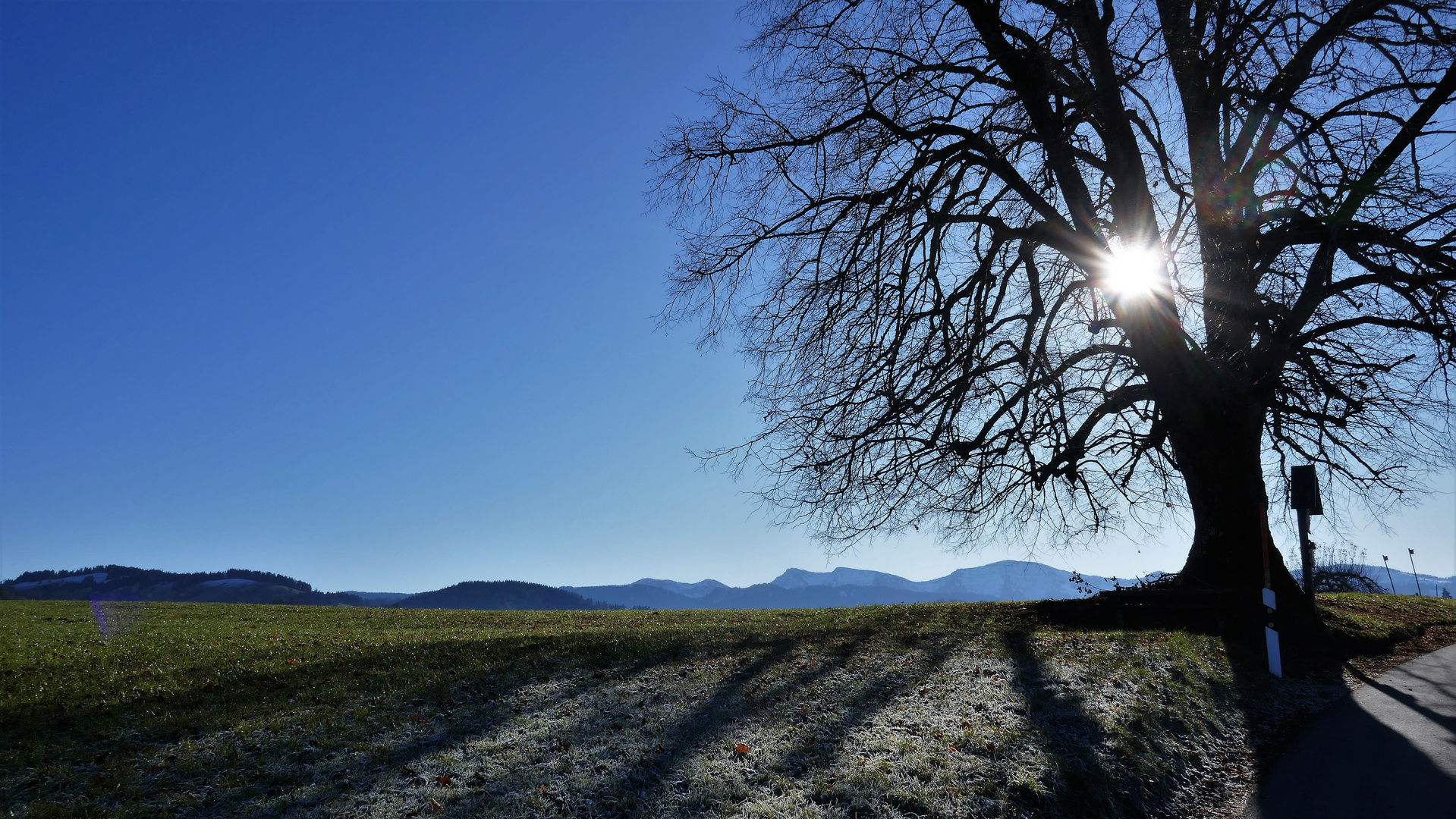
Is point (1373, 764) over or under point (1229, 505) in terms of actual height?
under

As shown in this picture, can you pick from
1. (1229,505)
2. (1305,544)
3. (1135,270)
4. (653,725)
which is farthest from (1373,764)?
(1305,544)

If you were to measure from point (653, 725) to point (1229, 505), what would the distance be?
40.3 ft

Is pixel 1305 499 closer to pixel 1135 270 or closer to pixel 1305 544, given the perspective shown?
pixel 1305 544

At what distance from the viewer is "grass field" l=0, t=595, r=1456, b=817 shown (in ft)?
18.4

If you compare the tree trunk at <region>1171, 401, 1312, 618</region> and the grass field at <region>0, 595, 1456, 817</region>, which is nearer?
the grass field at <region>0, 595, 1456, 817</region>

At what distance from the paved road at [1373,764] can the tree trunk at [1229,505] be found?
148 inches

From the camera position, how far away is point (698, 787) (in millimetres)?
5695

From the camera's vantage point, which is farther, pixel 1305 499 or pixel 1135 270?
pixel 1305 499

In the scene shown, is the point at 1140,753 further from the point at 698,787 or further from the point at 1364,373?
the point at 1364,373

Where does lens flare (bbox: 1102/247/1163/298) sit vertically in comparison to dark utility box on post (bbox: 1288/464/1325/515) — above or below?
above

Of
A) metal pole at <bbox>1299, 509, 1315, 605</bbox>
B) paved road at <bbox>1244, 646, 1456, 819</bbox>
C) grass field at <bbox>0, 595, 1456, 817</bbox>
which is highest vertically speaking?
metal pole at <bbox>1299, 509, 1315, 605</bbox>

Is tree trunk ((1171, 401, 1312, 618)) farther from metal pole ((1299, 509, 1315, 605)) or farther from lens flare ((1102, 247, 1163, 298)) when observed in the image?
lens flare ((1102, 247, 1163, 298))

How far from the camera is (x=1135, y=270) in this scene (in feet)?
44.2

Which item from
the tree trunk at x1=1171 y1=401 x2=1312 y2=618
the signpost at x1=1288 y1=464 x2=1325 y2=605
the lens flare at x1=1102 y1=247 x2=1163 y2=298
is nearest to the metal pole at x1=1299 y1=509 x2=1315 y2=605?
the signpost at x1=1288 y1=464 x2=1325 y2=605
